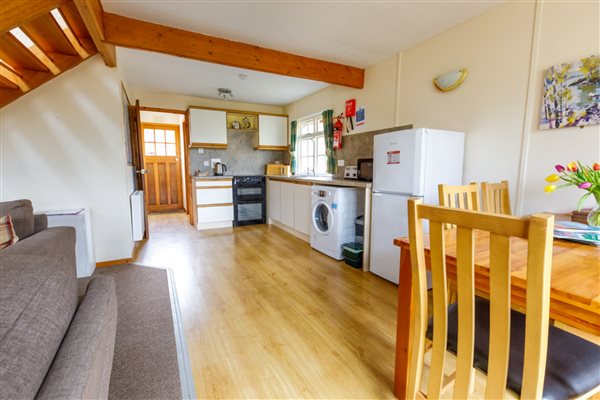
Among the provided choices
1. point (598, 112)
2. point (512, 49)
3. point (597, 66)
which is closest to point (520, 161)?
point (598, 112)

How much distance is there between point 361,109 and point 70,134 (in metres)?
3.27

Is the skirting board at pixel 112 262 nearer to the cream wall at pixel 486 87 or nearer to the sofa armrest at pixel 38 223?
the sofa armrest at pixel 38 223

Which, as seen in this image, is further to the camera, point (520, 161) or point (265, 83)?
point (265, 83)

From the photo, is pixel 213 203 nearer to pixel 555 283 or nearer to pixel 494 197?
pixel 494 197

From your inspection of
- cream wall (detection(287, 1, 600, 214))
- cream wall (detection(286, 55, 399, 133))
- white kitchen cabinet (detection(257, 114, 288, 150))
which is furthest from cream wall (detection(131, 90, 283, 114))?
cream wall (detection(287, 1, 600, 214))

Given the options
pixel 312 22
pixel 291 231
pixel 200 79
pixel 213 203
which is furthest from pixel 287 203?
pixel 312 22

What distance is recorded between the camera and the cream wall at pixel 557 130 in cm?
170

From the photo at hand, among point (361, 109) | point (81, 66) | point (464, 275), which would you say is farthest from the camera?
point (361, 109)

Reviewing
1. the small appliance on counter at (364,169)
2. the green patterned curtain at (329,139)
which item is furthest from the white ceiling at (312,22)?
the small appliance on counter at (364,169)

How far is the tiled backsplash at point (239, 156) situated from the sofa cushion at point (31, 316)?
4.54 meters

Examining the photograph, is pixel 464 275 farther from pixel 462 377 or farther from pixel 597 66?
pixel 597 66

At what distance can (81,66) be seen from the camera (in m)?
2.65

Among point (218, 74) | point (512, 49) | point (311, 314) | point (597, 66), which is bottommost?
point (311, 314)

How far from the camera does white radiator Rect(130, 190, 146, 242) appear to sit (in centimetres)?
348
